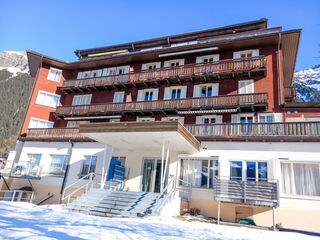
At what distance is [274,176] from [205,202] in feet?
14.3

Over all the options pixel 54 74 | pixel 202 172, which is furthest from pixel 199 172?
pixel 54 74

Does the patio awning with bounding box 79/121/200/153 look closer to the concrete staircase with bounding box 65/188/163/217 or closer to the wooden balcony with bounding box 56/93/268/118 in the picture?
the concrete staircase with bounding box 65/188/163/217

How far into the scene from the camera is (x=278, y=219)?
45.2 feet

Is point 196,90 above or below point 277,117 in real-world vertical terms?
above

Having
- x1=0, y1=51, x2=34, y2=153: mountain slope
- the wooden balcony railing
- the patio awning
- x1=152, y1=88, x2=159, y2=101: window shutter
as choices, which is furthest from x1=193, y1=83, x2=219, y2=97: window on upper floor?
x1=0, y1=51, x2=34, y2=153: mountain slope

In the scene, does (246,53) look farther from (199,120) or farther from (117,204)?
(117,204)

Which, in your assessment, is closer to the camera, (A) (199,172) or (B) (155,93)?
(A) (199,172)

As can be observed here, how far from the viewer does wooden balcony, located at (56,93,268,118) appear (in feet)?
60.2

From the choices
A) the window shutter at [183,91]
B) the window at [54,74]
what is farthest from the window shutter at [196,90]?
the window at [54,74]

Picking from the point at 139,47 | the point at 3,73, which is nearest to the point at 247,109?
the point at 139,47

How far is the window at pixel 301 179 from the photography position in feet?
46.2

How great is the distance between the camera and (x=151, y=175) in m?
18.1

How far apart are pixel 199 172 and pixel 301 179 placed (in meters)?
5.98

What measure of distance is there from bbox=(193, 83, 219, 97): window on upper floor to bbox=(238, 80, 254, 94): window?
187 centimetres
